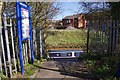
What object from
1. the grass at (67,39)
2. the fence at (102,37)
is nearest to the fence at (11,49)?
the fence at (102,37)

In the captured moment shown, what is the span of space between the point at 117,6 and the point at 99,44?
2.01 m

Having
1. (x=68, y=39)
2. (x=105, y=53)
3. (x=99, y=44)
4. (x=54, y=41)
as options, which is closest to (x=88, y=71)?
(x=105, y=53)

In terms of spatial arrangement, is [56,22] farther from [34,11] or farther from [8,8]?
[8,8]

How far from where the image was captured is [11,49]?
4504mm

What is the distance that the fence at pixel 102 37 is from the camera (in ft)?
13.7

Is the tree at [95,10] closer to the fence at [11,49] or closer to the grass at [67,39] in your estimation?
the fence at [11,49]

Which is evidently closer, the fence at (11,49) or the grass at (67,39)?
the fence at (11,49)

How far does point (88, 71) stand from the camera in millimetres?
3881

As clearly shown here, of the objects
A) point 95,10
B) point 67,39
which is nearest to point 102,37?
point 95,10

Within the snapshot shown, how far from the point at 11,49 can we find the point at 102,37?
3.90 meters

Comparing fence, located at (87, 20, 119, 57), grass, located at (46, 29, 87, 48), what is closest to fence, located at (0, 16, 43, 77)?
fence, located at (87, 20, 119, 57)

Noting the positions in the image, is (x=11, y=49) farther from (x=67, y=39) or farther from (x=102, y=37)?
(x=67, y=39)

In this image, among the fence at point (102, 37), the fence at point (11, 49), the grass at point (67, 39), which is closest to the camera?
the fence at point (11, 49)

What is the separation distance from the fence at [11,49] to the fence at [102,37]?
2724 mm
